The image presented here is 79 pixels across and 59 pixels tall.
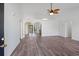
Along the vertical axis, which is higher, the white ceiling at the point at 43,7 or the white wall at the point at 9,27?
the white ceiling at the point at 43,7

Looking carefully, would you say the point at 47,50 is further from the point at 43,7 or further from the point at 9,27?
the point at 43,7

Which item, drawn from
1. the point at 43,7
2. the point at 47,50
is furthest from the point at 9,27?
the point at 43,7

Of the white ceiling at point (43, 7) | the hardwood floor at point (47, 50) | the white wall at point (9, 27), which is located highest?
the white ceiling at point (43, 7)

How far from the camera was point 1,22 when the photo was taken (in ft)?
7.77

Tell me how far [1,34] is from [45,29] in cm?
1214

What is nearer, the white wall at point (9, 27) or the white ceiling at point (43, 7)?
the white wall at point (9, 27)

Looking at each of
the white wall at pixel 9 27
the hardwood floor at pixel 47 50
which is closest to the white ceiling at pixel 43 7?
the white wall at pixel 9 27

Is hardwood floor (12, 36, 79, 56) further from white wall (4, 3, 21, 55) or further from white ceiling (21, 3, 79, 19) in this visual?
white ceiling (21, 3, 79, 19)

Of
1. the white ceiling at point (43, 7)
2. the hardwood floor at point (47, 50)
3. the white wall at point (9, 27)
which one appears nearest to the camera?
the white wall at point (9, 27)

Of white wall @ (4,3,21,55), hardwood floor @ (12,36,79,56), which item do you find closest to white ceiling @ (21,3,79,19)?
white wall @ (4,3,21,55)

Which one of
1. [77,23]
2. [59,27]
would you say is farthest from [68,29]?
[77,23]

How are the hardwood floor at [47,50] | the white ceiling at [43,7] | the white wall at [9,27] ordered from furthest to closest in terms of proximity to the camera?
the white ceiling at [43,7] → the hardwood floor at [47,50] → the white wall at [9,27]

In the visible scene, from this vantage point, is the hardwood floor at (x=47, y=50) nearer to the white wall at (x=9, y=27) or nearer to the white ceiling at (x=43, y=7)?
the white wall at (x=9, y=27)

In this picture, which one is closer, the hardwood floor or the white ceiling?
the hardwood floor
